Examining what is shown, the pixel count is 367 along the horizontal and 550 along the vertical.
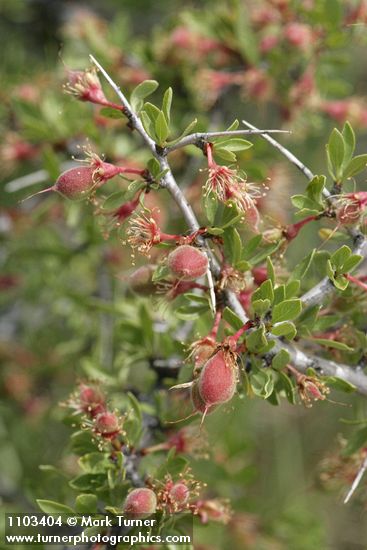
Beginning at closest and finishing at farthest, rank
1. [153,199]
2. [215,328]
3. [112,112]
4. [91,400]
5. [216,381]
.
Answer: [216,381], [215,328], [112,112], [91,400], [153,199]

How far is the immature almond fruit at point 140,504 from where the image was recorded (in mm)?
1256

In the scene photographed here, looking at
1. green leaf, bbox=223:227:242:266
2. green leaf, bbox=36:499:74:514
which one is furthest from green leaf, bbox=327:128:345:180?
green leaf, bbox=36:499:74:514

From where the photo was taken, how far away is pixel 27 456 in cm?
259

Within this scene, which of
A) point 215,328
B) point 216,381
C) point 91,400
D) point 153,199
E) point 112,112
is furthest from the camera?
point 153,199

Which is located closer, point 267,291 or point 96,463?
point 267,291

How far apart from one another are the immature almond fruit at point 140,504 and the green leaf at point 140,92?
805 mm

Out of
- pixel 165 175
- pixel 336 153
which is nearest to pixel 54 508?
pixel 165 175

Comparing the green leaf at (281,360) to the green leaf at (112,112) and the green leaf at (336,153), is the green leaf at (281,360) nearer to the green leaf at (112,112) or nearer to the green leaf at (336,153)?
the green leaf at (336,153)

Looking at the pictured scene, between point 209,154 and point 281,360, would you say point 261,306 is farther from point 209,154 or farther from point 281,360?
point 209,154

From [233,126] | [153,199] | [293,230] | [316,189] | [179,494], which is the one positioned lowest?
[179,494]

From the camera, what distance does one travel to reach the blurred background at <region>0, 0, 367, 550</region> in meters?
2.13

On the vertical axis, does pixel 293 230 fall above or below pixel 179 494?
above

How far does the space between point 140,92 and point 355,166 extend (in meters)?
0.48

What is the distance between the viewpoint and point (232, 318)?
1.25 meters
